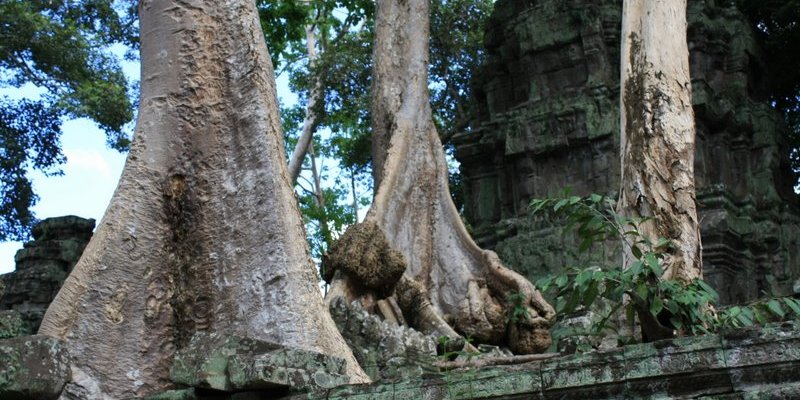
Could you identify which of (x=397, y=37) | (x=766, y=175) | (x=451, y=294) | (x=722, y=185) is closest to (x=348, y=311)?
(x=451, y=294)

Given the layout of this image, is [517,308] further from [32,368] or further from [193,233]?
[32,368]

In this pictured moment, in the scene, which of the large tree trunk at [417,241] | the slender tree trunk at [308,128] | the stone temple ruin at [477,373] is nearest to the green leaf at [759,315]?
the stone temple ruin at [477,373]

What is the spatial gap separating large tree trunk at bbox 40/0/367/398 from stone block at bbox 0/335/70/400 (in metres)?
1.37

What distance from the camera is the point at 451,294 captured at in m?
9.74

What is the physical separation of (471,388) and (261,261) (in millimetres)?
2342

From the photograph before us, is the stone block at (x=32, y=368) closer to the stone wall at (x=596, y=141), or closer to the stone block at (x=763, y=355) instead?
the stone block at (x=763, y=355)

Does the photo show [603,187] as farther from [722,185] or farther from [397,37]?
[397,37]

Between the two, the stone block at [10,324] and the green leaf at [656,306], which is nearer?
the stone block at [10,324]

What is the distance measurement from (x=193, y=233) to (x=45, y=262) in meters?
7.40

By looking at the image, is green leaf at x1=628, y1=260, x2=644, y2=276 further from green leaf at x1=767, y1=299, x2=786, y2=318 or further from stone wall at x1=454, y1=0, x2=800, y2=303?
stone wall at x1=454, y1=0, x2=800, y2=303

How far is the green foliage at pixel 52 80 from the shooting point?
16.7 m

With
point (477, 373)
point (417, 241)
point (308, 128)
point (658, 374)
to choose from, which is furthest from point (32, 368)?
point (308, 128)

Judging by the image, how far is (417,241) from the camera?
1003cm

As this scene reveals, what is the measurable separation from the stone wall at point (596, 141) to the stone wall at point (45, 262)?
180 inches
